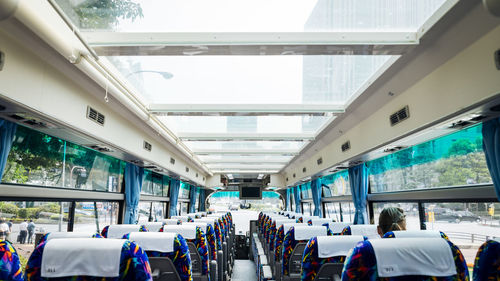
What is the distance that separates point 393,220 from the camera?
8.32 ft

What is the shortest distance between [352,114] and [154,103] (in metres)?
3.54

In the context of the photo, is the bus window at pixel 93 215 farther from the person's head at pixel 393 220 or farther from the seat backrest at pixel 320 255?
the person's head at pixel 393 220

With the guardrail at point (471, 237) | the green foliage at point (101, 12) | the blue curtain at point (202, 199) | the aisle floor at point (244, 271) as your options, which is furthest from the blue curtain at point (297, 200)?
the green foliage at point (101, 12)

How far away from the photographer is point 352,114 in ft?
16.8

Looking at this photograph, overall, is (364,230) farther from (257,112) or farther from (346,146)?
(346,146)

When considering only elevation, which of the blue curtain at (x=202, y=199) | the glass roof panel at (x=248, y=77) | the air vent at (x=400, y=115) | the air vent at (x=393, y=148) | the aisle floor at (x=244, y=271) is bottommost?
the aisle floor at (x=244, y=271)

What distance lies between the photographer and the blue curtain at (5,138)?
328 centimetres

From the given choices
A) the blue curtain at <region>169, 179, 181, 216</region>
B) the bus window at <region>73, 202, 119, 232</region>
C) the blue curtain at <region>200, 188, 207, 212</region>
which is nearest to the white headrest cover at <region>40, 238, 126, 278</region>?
the bus window at <region>73, 202, 119, 232</region>

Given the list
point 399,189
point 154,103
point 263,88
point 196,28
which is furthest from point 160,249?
point 399,189

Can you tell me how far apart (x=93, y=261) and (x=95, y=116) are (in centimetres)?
353

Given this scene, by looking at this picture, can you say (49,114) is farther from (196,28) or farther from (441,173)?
(441,173)

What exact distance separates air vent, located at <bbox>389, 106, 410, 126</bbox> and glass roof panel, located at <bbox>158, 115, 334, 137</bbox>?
1.78m

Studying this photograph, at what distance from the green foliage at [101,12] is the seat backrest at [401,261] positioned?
267 cm

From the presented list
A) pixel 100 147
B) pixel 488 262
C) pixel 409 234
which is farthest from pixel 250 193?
pixel 488 262
